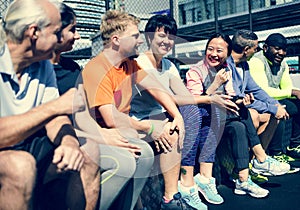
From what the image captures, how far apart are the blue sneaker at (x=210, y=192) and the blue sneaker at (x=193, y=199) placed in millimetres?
165

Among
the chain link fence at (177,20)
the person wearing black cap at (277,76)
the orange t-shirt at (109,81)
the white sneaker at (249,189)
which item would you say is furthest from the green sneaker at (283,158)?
the orange t-shirt at (109,81)

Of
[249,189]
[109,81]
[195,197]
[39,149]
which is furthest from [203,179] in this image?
[39,149]

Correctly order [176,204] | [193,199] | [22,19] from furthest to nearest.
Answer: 1. [193,199]
2. [176,204]
3. [22,19]

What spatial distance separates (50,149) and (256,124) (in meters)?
2.22

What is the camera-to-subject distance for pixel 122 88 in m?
2.20

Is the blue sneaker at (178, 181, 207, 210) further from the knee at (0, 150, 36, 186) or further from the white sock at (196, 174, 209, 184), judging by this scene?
the knee at (0, 150, 36, 186)

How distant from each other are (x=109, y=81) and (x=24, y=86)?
1.82 ft

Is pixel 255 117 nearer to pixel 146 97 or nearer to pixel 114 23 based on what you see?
pixel 146 97

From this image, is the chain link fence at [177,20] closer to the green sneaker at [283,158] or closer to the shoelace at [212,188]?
the shoelace at [212,188]

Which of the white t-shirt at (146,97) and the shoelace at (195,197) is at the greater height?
the white t-shirt at (146,97)

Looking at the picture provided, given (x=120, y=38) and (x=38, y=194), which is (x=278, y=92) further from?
(x=38, y=194)

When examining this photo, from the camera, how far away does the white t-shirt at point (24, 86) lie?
155 centimetres


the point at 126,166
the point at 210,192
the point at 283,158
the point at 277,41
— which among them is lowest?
the point at 283,158

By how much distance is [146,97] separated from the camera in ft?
8.16
